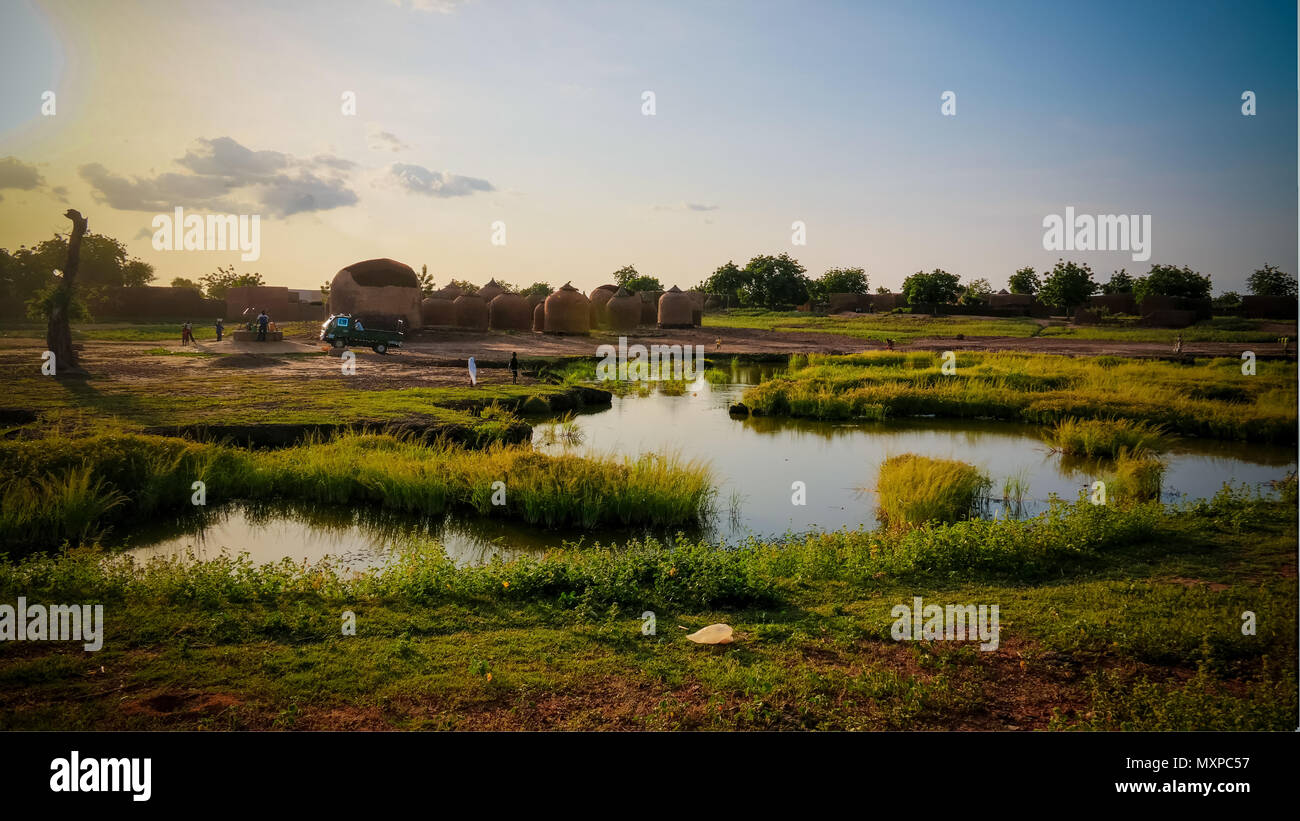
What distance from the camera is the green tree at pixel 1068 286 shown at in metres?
51.0

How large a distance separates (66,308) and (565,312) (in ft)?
89.8

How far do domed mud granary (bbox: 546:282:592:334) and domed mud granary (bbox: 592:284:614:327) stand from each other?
15.3 feet

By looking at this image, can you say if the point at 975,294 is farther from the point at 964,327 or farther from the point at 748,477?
the point at 748,477

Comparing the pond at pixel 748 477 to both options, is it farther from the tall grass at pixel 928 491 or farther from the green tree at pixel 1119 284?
the green tree at pixel 1119 284

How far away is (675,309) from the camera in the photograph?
48844 mm

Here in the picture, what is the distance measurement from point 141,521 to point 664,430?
10176mm

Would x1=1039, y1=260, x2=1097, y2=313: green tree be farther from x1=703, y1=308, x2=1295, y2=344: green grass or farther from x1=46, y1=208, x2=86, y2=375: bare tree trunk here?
x1=46, y1=208, x2=86, y2=375: bare tree trunk

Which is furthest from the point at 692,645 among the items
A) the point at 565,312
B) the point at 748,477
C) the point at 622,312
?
the point at 622,312

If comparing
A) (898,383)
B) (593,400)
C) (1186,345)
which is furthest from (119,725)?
(1186,345)

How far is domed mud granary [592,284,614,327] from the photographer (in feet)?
156

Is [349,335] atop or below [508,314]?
below

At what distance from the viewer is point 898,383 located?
A: 850 inches

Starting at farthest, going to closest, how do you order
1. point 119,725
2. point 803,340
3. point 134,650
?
point 803,340 < point 134,650 < point 119,725

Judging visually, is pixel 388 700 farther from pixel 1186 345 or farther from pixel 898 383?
pixel 1186 345
